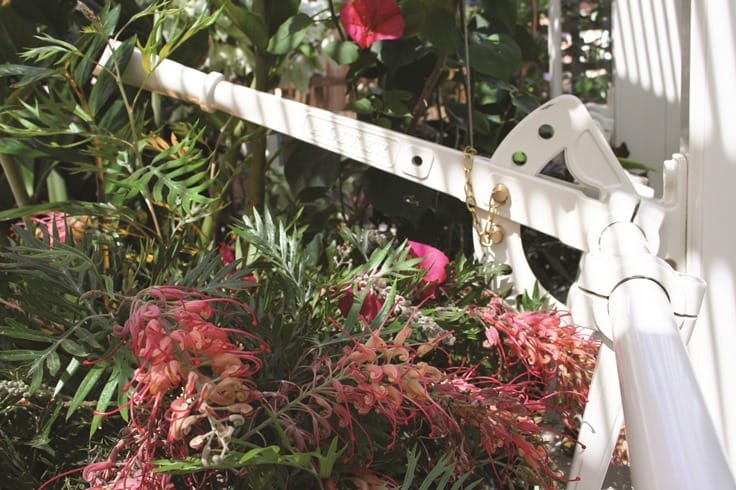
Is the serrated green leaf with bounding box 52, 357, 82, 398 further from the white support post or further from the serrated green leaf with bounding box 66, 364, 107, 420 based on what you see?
the white support post

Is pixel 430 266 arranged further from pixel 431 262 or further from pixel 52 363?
pixel 52 363

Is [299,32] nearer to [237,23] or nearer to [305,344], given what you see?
[237,23]

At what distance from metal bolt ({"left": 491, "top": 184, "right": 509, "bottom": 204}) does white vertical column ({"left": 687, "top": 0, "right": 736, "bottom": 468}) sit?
8.2 inches

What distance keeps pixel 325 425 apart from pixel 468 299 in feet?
1.23

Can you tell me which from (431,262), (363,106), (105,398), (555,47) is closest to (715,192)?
(431,262)

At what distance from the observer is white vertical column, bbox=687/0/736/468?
74 centimetres

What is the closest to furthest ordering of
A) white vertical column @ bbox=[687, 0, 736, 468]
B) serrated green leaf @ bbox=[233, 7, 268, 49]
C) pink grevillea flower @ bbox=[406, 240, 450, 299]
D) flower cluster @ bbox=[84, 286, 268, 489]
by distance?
flower cluster @ bbox=[84, 286, 268, 489] < white vertical column @ bbox=[687, 0, 736, 468] < pink grevillea flower @ bbox=[406, 240, 450, 299] < serrated green leaf @ bbox=[233, 7, 268, 49]

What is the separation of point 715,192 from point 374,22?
64 cm

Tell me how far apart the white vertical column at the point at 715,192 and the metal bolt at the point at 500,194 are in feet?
0.68

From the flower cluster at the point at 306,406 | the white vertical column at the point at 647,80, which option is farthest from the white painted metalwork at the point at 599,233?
the white vertical column at the point at 647,80

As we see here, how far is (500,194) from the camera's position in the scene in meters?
0.95

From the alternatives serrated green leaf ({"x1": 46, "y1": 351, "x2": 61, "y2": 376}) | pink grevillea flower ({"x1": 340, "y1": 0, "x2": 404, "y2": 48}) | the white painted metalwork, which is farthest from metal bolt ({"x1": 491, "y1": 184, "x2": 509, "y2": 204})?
serrated green leaf ({"x1": 46, "y1": 351, "x2": 61, "y2": 376})

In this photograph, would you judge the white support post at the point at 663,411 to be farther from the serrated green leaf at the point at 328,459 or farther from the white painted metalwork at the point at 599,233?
the serrated green leaf at the point at 328,459

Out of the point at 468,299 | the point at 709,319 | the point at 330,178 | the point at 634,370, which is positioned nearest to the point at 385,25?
the point at 330,178
